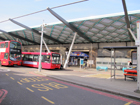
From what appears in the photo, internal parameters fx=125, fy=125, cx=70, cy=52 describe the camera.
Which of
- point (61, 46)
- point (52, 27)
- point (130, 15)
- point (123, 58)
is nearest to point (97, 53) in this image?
point (123, 58)

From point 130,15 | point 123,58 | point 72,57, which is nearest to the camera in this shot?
point 130,15

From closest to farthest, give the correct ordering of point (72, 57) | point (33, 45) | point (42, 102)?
point (42, 102) → point (72, 57) → point (33, 45)

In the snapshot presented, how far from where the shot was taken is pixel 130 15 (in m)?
15.8

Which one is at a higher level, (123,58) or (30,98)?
(123,58)

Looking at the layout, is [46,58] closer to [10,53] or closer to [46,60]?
[46,60]

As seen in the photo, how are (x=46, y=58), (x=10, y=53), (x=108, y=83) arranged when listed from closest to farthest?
(x=108, y=83) < (x=10, y=53) < (x=46, y=58)

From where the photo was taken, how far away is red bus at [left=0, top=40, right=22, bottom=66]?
18.2m

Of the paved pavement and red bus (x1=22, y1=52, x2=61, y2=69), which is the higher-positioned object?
red bus (x1=22, y1=52, x2=61, y2=69)

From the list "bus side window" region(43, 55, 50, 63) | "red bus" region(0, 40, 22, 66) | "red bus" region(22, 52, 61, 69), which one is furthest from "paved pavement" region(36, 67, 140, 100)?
"red bus" region(0, 40, 22, 66)

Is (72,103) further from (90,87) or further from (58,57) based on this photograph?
(58,57)

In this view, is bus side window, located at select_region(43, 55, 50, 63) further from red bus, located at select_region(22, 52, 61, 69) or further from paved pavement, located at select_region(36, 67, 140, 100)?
paved pavement, located at select_region(36, 67, 140, 100)

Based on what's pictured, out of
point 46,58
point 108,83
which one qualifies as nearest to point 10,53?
point 46,58

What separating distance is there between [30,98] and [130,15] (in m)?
15.6

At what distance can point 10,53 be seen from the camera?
59.8ft
